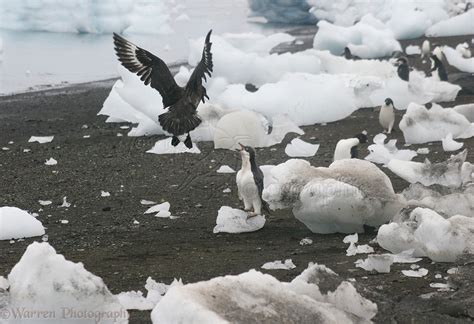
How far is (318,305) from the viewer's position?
3.63 metres

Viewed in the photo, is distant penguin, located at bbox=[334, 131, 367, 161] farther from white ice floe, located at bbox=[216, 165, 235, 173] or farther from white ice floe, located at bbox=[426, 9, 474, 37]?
white ice floe, located at bbox=[426, 9, 474, 37]

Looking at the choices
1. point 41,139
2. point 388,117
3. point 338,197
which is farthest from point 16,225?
point 388,117

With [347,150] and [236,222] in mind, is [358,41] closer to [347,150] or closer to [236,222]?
[347,150]

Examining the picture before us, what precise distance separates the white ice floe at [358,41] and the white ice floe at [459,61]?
8.29 ft

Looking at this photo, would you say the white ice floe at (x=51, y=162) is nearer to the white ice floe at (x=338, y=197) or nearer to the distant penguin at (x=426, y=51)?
the white ice floe at (x=338, y=197)

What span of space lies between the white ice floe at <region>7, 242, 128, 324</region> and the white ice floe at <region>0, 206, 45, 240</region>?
6.77 ft

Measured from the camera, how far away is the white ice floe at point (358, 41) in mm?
18453

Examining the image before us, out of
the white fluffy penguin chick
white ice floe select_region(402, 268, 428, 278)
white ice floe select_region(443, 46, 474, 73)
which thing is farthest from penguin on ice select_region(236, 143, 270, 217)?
white ice floe select_region(443, 46, 474, 73)

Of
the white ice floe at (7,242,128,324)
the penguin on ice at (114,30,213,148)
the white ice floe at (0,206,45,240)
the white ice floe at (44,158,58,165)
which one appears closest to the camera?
the white ice floe at (7,242,128,324)

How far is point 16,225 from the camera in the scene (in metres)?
5.86

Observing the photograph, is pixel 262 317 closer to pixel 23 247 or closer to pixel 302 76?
pixel 23 247

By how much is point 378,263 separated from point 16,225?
2.54 metres

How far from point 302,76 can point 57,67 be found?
8.39 metres

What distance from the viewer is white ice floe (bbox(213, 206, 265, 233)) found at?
19.3 feet
